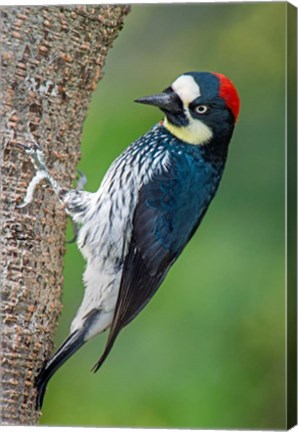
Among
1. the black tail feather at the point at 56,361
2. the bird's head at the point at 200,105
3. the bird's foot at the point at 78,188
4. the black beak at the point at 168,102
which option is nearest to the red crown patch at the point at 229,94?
the bird's head at the point at 200,105

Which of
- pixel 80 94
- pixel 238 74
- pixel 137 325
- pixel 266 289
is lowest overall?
pixel 137 325

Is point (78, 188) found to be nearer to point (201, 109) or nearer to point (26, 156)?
point (26, 156)

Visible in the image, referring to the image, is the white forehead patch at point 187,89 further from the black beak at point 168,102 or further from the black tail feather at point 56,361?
the black tail feather at point 56,361

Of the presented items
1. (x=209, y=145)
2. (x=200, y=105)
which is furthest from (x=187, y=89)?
(x=209, y=145)

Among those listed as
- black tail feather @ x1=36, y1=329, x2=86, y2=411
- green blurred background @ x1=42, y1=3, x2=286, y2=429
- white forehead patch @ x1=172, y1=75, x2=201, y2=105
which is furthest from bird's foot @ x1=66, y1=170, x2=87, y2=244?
white forehead patch @ x1=172, y1=75, x2=201, y2=105

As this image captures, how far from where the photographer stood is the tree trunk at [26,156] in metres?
3.40

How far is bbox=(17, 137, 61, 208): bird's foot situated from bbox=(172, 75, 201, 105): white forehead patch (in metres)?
0.49

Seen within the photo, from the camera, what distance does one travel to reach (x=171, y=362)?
3412mm

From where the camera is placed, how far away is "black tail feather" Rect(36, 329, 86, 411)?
3.40 meters

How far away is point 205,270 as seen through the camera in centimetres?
339

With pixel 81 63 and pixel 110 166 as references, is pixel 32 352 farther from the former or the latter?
pixel 81 63

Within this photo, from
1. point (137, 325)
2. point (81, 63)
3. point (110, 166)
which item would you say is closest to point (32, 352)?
point (137, 325)

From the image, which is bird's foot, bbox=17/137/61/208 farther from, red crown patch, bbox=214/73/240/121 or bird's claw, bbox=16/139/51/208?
red crown patch, bbox=214/73/240/121

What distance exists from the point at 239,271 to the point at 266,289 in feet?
0.36
